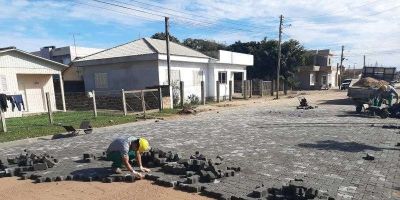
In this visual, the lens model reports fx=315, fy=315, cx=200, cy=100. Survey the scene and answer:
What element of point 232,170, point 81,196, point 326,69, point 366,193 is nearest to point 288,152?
point 232,170

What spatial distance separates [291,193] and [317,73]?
54.2 m

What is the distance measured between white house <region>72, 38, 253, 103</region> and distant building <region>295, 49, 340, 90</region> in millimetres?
25356

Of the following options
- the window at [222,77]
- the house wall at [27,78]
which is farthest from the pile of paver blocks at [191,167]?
the window at [222,77]

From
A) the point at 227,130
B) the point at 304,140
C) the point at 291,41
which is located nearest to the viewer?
the point at 304,140

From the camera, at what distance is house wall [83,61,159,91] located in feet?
72.3

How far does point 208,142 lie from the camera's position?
988 centimetres

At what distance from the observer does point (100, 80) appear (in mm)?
24609

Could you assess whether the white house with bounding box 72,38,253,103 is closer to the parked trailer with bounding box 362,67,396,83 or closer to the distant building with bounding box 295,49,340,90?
the parked trailer with bounding box 362,67,396,83

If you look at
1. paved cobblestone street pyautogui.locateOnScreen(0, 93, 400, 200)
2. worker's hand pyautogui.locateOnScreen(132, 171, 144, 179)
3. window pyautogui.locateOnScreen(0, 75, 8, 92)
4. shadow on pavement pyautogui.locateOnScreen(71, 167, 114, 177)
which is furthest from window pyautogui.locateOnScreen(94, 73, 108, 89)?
worker's hand pyautogui.locateOnScreen(132, 171, 144, 179)

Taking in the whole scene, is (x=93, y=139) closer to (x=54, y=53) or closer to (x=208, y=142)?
(x=208, y=142)

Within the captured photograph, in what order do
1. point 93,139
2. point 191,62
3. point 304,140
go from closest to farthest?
1. point 304,140
2. point 93,139
3. point 191,62

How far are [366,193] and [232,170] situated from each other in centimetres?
248

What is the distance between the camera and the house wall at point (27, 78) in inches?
705

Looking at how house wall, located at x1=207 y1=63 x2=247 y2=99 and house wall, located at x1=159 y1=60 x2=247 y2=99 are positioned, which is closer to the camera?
house wall, located at x1=159 y1=60 x2=247 y2=99
